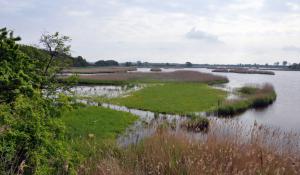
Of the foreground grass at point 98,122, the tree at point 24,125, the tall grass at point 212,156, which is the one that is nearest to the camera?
the tree at point 24,125

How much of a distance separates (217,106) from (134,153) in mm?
19760

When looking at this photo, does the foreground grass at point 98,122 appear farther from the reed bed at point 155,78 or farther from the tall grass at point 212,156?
the reed bed at point 155,78

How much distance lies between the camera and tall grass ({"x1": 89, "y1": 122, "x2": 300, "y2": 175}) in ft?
20.0

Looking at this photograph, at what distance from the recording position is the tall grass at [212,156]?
6102 mm

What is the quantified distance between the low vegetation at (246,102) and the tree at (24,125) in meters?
20.4

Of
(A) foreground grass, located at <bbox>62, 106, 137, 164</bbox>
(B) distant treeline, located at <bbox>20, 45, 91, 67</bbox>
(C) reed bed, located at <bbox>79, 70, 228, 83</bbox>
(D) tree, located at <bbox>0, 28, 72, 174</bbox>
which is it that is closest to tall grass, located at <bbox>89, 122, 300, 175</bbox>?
(D) tree, located at <bbox>0, 28, 72, 174</bbox>

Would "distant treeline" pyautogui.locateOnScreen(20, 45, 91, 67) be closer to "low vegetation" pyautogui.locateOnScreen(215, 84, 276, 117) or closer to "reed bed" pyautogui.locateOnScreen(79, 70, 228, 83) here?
"low vegetation" pyautogui.locateOnScreen(215, 84, 276, 117)

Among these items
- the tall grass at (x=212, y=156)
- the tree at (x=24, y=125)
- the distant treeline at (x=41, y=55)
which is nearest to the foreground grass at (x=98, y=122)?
the distant treeline at (x=41, y=55)

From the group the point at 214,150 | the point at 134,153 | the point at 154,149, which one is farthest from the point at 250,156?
the point at 134,153

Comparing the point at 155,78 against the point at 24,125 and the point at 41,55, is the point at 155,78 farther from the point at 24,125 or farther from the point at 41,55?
the point at 24,125

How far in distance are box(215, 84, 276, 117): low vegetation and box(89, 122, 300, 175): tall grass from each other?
1661 centimetres

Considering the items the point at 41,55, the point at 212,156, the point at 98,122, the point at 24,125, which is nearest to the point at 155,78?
the point at 98,122

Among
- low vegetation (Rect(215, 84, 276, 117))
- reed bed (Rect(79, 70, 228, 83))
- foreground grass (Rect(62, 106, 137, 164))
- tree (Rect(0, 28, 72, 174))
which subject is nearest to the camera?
tree (Rect(0, 28, 72, 174))

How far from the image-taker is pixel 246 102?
2986cm
